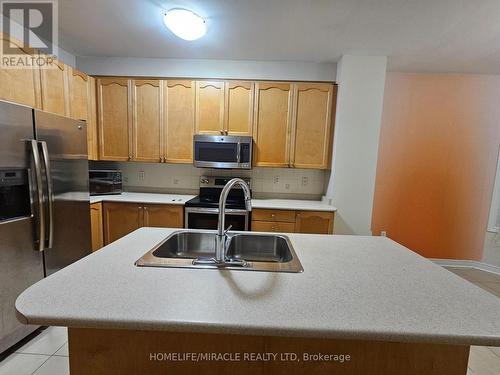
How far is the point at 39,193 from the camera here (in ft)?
5.55

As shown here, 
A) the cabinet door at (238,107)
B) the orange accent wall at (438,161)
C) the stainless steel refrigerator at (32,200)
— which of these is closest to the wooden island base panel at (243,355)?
the stainless steel refrigerator at (32,200)

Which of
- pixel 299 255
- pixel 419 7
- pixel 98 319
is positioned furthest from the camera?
pixel 419 7

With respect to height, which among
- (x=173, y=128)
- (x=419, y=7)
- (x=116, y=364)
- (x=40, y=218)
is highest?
(x=419, y=7)

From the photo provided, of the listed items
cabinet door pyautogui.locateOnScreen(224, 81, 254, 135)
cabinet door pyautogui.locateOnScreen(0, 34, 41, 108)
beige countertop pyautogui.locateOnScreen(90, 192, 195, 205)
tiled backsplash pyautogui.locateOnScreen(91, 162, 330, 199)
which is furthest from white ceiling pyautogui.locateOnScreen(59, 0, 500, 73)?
beige countertop pyautogui.locateOnScreen(90, 192, 195, 205)

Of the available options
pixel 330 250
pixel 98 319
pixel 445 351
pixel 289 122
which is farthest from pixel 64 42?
pixel 445 351

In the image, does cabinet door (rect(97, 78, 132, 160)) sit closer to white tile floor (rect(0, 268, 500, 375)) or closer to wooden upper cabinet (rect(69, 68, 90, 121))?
wooden upper cabinet (rect(69, 68, 90, 121))

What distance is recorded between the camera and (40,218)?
5.65 feet

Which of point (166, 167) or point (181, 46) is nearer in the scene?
point (181, 46)

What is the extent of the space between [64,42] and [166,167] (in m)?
1.70

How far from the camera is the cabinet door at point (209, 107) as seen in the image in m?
2.88

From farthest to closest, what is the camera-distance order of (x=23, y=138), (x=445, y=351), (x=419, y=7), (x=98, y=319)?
(x=419, y=7), (x=23, y=138), (x=445, y=351), (x=98, y=319)

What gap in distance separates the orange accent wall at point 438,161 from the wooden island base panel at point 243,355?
276 cm

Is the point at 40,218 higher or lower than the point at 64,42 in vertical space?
lower

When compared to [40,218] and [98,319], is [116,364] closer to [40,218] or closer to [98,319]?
[98,319]
